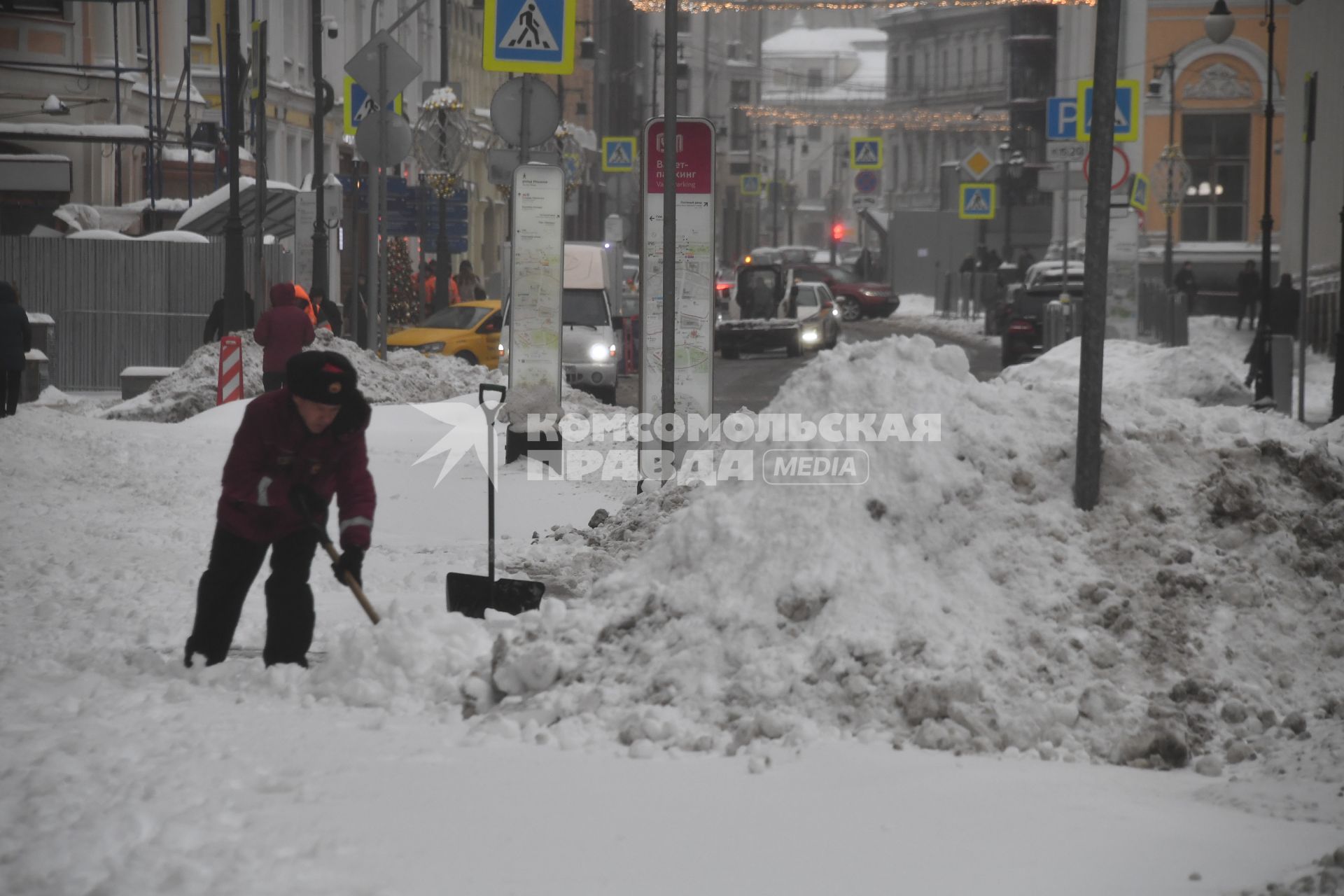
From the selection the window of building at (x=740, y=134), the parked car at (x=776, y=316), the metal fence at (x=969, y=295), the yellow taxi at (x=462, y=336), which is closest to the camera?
the yellow taxi at (x=462, y=336)

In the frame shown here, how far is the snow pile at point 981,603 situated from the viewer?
21.1 ft

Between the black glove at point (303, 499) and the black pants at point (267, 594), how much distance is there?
14 centimetres

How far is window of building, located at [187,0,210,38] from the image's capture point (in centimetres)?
3812

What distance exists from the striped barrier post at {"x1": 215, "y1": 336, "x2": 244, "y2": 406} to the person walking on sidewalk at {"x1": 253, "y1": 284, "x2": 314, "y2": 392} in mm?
2718

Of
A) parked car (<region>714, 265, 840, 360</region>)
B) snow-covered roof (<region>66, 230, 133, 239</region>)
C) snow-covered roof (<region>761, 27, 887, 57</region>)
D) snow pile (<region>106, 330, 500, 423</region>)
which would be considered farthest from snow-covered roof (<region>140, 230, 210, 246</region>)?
snow-covered roof (<region>761, 27, 887, 57</region>)

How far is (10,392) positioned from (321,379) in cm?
1380

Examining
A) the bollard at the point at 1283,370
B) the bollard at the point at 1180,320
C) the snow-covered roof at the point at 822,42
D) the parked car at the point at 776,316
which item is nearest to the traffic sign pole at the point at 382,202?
the bollard at the point at 1283,370

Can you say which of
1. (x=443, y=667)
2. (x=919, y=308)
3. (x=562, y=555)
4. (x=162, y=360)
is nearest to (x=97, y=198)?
(x=162, y=360)

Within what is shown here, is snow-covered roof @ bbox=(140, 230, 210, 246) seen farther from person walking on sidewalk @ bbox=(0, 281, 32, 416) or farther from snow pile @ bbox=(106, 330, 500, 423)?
person walking on sidewalk @ bbox=(0, 281, 32, 416)

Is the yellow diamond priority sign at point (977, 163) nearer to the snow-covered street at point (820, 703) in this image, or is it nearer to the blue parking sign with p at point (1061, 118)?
the blue parking sign with p at point (1061, 118)

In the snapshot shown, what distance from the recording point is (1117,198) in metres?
24.2

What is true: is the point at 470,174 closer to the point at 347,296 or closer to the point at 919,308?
the point at 919,308

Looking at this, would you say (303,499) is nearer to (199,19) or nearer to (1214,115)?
(199,19)

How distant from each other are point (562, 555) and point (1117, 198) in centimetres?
1559
